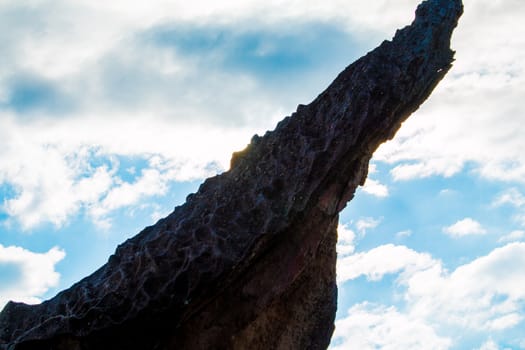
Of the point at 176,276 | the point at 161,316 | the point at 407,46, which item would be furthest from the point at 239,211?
the point at 407,46

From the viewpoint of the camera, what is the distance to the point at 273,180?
32.9 feet


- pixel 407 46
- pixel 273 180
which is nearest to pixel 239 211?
pixel 273 180

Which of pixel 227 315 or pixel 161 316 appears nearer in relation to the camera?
pixel 161 316

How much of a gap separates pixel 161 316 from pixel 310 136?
383 cm

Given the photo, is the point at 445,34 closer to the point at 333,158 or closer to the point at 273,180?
the point at 333,158

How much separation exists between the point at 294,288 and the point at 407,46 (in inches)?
198

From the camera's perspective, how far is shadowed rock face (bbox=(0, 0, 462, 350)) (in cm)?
952

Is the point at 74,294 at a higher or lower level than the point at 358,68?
lower

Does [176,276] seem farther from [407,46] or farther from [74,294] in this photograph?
[407,46]

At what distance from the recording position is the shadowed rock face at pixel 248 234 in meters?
9.52

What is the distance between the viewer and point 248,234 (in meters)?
9.67

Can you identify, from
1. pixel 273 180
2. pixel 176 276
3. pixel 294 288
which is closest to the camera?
pixel 176 276

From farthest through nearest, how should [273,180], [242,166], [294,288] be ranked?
[294,288], [242,166], [273,180]

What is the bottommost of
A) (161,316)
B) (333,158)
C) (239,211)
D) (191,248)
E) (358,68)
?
(161,316)
